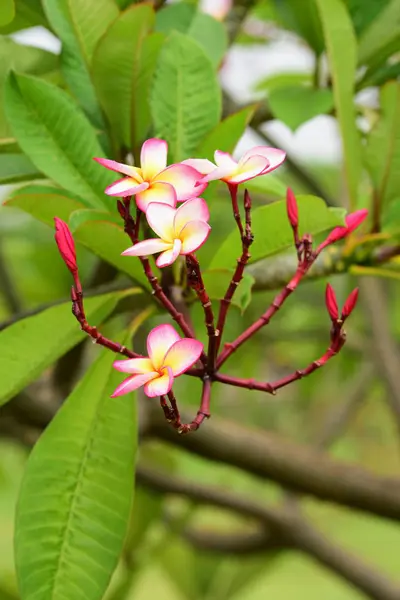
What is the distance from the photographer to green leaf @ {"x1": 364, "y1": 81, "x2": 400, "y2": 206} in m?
0.51

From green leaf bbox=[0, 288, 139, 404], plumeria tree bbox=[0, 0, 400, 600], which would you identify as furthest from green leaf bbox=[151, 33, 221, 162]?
green leaf bbox=[0, 288, 139, 404]

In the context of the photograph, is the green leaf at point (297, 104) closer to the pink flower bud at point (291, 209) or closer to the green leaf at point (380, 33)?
the green leaf at point (380, 33)

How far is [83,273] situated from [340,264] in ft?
1.82

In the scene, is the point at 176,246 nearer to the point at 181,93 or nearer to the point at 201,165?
the point at 201,165

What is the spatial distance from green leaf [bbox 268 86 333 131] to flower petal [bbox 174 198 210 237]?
225 mm

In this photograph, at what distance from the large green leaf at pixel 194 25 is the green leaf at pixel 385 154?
4.9 inches

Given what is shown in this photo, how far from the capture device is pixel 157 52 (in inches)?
17.9

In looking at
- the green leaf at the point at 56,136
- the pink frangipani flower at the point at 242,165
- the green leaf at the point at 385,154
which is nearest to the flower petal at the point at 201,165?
the pink frangipani flower at the point at 242,165

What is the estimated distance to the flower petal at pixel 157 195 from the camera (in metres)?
0.30

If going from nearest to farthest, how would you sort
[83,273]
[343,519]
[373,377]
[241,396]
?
1. [83,273]
2. [373,377]
3. [241,396]
4. [343,519]

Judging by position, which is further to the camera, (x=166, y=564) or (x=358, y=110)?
(x=166, y=564)

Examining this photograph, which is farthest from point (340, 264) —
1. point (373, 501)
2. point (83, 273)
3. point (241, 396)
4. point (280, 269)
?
point (241, 396)

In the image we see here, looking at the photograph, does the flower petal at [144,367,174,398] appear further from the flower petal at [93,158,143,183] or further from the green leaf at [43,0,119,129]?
the green leaf at [43,0,119,129]

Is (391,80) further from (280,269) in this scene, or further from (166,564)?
(166,564)
